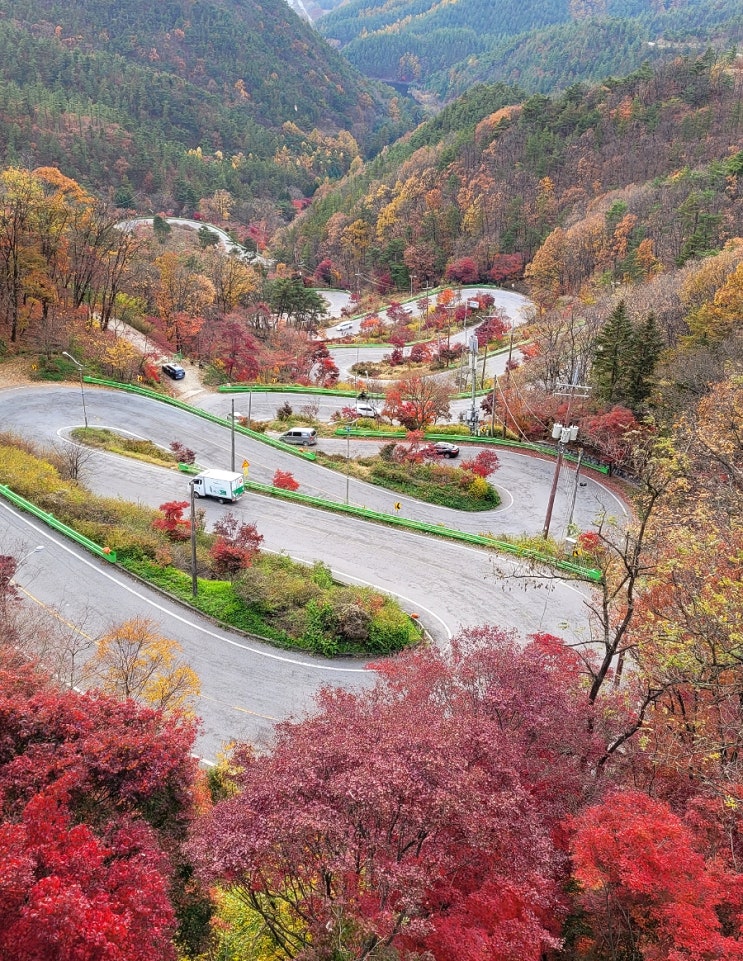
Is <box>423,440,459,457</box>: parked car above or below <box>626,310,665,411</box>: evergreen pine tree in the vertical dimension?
below

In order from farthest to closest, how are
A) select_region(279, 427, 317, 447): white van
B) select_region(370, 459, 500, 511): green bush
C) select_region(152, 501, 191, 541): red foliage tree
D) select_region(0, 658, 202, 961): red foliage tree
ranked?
select_region(279, 427, 317, 447): white van, select_region(370, 459, 500, 511): green bush, select_region(152, 501, 191, 541): red foliage tree, select_region(0, 658, 202, 961): red foliage tree

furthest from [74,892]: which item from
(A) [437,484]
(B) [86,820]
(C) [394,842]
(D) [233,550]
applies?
(A) [437,484]

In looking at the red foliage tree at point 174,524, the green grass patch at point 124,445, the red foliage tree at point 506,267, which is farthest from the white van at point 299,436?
the red foliage tree at point 506,267

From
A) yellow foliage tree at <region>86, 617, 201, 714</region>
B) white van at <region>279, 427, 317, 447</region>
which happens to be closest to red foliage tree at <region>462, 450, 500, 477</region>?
white van at <region>279, 427, 317, 447</region>

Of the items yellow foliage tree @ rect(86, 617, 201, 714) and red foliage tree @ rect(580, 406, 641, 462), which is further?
red foliage tree @ rect(580, 406, 641, 462)

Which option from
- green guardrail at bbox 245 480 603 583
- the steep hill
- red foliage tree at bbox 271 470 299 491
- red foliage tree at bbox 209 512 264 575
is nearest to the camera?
red foliage tree at bbox 209 512 264 575

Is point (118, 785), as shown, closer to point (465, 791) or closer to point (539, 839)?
point (465, 791)

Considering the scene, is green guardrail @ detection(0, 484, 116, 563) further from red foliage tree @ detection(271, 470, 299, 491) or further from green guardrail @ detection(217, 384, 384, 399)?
green guardrail @ detection(217, 384, 384, 399)
